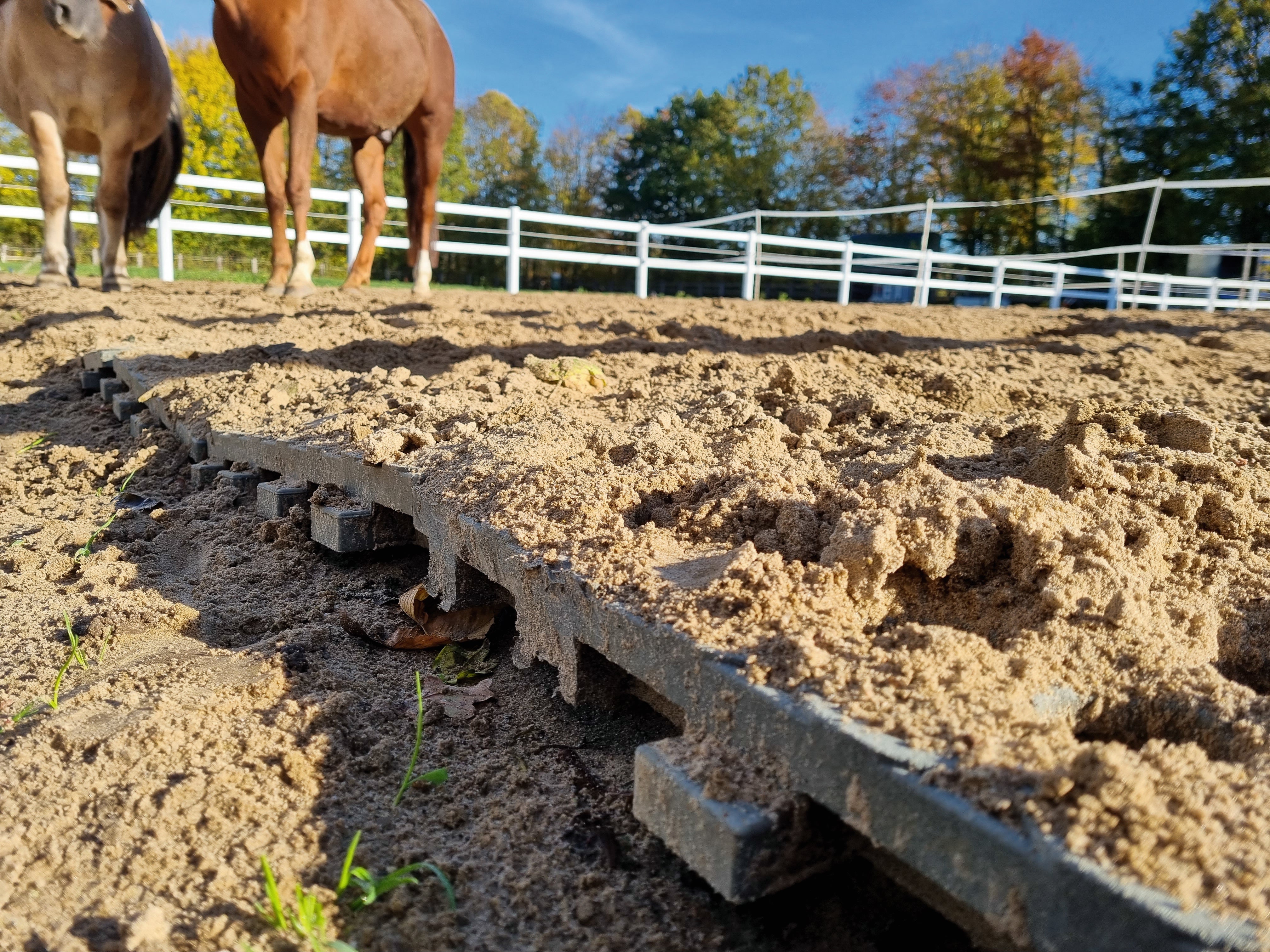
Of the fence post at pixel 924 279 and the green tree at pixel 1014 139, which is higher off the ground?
the green tree at pixel 1014 139

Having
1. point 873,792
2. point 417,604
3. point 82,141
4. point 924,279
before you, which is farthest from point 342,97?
point 924,279

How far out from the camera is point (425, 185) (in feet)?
25.7

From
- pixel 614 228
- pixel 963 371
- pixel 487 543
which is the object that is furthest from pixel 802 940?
pixel 614 228

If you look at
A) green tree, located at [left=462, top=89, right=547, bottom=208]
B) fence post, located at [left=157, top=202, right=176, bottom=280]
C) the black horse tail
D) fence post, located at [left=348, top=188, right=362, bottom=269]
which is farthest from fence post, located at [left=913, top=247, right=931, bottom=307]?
green tree, located at [left=462, top=89, right=547, bottom=208]

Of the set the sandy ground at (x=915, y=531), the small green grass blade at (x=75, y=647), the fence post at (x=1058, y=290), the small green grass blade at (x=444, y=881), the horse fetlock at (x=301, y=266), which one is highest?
the fence post at (x=1058, y=290)

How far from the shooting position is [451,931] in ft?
3.64

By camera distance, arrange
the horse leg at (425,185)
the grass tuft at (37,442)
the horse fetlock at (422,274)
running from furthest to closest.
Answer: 1. the horse leg at (425,185)
2. the horse fetlock at (422,274)
3. the grass tuft at (37,442)

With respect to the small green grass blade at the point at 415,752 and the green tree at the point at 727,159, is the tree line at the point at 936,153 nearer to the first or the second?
the green tree at the point at 727,159

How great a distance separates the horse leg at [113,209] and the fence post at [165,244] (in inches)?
93.5

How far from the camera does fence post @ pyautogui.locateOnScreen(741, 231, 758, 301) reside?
41.4 ft

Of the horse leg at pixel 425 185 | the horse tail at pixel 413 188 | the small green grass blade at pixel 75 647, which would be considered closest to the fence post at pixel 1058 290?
the horse leg at pixel 425 185

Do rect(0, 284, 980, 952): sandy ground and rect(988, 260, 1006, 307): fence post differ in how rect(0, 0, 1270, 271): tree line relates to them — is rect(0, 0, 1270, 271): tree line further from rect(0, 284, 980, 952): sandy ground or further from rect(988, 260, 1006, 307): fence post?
rect(0, 284, 980, 952): sandy ground

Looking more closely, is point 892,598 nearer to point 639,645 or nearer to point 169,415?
point 639,645

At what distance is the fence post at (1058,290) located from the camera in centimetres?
1423
